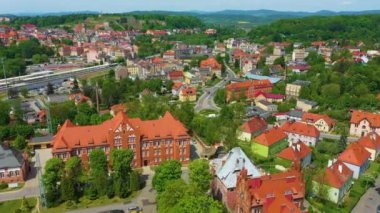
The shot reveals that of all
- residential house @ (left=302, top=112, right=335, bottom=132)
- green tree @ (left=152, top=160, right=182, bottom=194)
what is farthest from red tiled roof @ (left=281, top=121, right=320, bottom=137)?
green tree @ (left=152, top=160, right=182, bottom=194)

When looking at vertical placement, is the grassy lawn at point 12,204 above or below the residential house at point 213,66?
below

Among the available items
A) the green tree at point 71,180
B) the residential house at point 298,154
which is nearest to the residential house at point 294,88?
the residential house at point 298,154

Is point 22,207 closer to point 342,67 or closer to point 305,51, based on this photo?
point 342,67

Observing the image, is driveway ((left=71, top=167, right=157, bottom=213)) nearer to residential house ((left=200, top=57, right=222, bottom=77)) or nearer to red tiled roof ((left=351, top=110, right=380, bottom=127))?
red tiled roof ((left=351, top=110, right=380, bottom=127))

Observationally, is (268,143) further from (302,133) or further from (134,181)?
(134,181)

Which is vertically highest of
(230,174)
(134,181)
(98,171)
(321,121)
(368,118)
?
(230,174)

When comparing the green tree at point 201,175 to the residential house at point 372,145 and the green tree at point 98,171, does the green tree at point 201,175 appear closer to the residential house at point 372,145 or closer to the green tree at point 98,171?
the green tree at point 98,171

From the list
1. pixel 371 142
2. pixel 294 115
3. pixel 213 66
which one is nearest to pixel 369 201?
pixel 371 142
